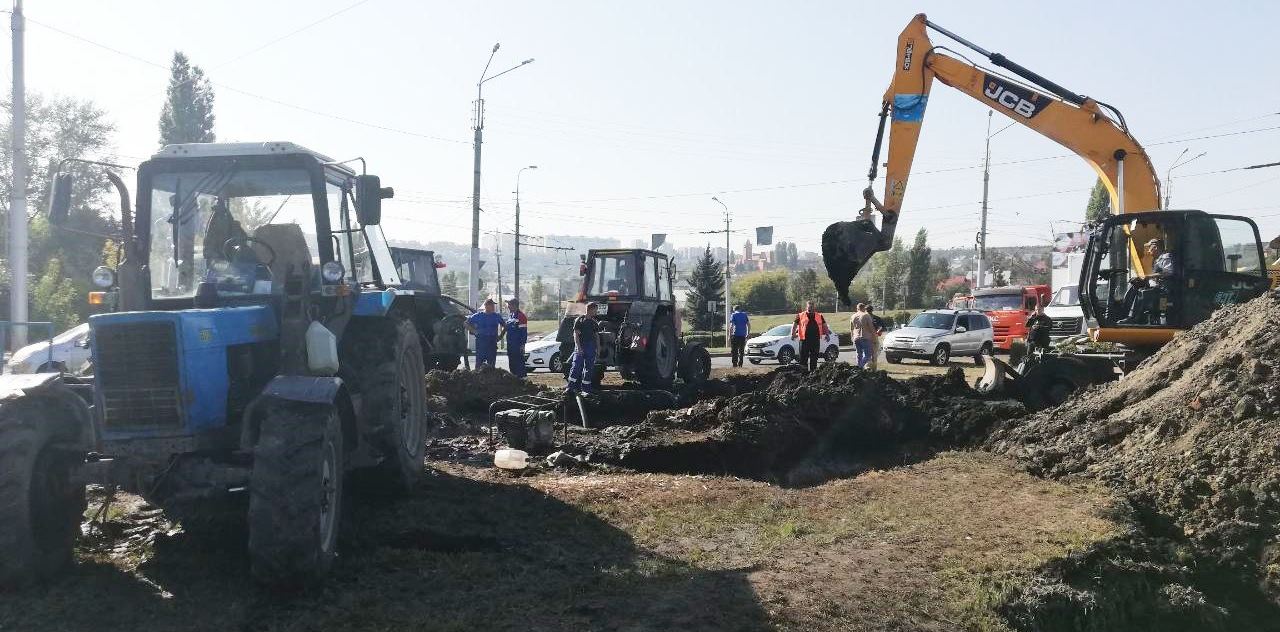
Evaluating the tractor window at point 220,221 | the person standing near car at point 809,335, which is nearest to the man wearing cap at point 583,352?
the person standing near car at point 809,335

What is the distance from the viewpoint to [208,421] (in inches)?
224

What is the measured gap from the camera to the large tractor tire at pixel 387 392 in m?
7.23

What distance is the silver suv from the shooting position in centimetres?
2536

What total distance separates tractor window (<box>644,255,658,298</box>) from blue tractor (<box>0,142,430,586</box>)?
9.46 metres

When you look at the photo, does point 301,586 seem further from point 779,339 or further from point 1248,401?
point 779,339

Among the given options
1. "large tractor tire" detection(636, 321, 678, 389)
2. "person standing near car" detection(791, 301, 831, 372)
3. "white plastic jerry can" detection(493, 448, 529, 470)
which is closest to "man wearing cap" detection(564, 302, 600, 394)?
"large tractor tire" detection(636, 321, 678, 389)

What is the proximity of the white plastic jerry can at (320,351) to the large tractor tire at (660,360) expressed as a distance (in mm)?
10339

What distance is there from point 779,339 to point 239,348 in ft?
75.0

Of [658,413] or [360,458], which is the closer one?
[360,458]

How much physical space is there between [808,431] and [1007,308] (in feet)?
67.2

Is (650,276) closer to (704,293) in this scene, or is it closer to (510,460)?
(510,460)

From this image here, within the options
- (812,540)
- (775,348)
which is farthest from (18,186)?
(775,348)

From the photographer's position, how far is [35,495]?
216 inches

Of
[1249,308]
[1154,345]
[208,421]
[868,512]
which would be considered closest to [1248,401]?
[1249,308]
